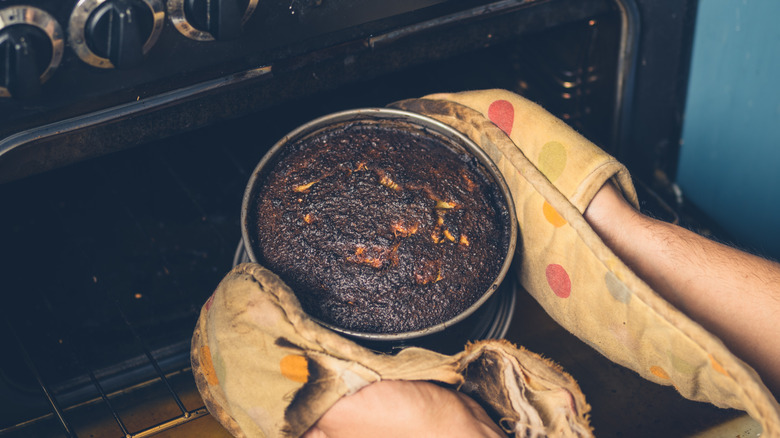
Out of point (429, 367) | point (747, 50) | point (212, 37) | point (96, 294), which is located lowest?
point (96, 294)

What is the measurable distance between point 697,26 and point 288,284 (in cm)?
101

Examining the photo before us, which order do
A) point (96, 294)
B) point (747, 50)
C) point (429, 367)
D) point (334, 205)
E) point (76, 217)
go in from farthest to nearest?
point (76, 217) → point (96, 294) → point (747, 50) → point (334, 205) → point (429, 367)

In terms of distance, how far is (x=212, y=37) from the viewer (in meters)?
0.91

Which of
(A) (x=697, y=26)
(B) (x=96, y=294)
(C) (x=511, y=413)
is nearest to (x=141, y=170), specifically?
(B) (x=96, y=294)

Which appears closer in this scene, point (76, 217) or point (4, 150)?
point (4, 150)

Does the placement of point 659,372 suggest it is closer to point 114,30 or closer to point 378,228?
point 378,228

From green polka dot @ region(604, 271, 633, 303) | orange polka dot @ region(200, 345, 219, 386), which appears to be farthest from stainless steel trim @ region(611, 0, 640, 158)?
orange polka dot @ region(200, 345, 219, 386)

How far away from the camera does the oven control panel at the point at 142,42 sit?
2.56 feet

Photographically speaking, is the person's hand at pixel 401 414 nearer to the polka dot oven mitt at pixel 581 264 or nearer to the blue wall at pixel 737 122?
the polka dot oven mitt at pixel 581 264

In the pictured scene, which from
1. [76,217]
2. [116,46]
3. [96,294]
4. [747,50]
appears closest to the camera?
[116,46]

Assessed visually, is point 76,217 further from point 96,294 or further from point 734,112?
point 734,112

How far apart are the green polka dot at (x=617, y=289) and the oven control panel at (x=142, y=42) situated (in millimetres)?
566

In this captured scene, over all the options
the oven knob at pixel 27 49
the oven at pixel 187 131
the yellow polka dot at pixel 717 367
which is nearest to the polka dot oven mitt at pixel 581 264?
the yellow polka dot at pixel 717 367

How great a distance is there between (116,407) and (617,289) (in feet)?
3.13
